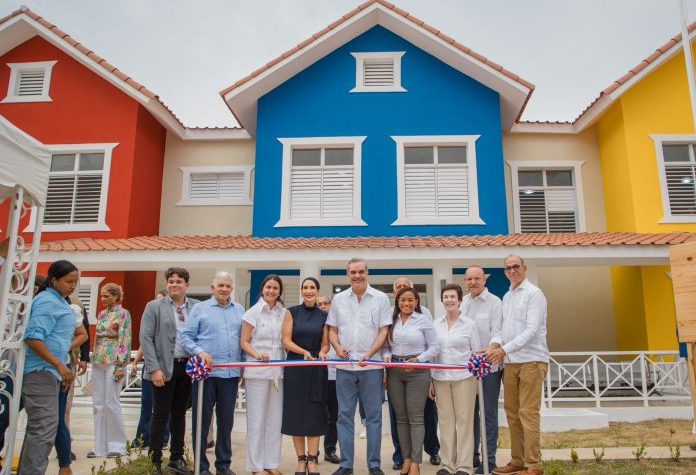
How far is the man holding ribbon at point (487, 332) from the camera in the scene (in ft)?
17.2

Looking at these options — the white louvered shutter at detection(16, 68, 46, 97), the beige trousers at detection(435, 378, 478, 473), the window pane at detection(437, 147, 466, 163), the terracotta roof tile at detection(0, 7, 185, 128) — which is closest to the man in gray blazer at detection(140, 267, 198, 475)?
the beige trousers at detection(435, 378, 478, 473)

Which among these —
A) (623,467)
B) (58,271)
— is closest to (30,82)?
(58,271)

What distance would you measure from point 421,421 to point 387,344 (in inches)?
30.9

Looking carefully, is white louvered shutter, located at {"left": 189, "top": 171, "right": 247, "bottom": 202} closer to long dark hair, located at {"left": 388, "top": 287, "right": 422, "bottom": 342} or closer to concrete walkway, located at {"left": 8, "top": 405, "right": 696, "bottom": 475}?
concrete walkway, located at {"left": 8, "top": 405, "right": 696, "bottom": 475}

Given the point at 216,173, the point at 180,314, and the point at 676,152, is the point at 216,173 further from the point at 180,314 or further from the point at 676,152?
the point at 676,152

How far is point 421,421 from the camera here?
4.96 meters

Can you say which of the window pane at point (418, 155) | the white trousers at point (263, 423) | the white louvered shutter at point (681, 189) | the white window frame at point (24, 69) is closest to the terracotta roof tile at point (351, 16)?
the window pane at point (418, 155)

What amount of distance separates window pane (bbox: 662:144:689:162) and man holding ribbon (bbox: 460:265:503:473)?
30.8ft

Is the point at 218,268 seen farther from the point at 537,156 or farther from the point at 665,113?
the point at 665,113

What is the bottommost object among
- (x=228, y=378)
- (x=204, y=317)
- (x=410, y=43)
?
(x=228, y=378)

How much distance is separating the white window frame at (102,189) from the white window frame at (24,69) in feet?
4.53

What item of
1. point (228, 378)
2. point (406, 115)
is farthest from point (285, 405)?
point (406, 115)

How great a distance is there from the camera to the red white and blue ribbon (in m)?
4.89

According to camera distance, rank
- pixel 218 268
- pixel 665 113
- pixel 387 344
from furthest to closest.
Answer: pixel 665 113 → pixel 218 268 → pixel 387 344
